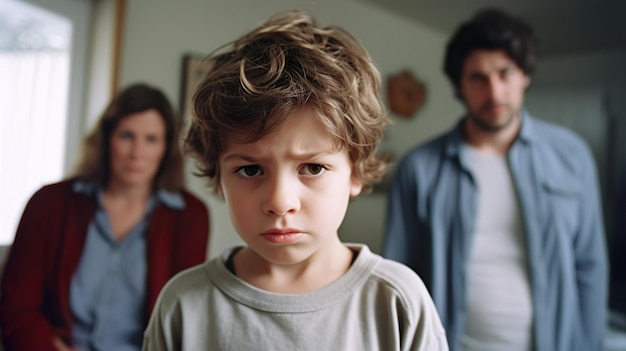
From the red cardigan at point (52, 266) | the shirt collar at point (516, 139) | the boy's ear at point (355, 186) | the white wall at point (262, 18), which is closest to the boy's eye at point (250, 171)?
the boy's ear at point (355, 186)

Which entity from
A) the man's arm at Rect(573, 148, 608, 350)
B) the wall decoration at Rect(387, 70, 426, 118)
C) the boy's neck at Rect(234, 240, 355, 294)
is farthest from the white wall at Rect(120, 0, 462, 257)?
the man's arm at Rect(573, 148, 608, 350)

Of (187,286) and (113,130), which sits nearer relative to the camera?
(187,286)

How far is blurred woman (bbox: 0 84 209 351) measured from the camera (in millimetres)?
674

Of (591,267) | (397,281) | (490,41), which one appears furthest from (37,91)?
(591,267)

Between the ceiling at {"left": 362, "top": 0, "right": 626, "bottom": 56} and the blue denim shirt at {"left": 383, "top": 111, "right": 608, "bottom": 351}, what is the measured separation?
0.20 meters

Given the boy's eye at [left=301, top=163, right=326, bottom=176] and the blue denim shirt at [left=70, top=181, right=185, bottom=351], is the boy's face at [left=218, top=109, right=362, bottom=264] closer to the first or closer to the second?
the boy's eye at [left=301, top=163, right=326, bottom=176]

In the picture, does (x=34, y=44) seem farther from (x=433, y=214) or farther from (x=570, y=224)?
(x=570, y=224)

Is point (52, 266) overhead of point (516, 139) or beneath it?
beneath

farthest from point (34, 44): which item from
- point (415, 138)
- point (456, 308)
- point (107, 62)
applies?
point (456, 308)

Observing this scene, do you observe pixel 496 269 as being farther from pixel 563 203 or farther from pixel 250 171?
pixel 250 171

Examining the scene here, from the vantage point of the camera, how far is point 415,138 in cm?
84

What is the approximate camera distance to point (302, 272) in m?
0.45

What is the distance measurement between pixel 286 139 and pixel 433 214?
399 mm

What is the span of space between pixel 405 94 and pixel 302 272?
487 mm
